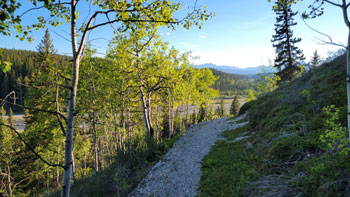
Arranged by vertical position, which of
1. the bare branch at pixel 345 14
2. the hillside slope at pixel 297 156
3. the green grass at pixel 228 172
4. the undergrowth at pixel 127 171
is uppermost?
the bare branch at pixel 345 14

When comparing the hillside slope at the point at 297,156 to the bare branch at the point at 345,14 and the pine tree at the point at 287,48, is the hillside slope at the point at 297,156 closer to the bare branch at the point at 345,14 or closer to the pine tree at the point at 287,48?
the bare branch at the point at 345,14

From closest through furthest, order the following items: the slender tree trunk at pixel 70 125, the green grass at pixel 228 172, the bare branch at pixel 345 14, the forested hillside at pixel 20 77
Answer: the bare branch at pixel 345 14, the slender tree trunk at pixel 70 125, the forested hillside at pixel 20 77, the green grass at pixel 228 172

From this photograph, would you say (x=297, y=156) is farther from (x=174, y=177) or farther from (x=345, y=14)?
(x=174, y=177)

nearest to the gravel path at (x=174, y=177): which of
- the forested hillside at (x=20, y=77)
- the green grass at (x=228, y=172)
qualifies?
the green grass at (x=228, y=172)

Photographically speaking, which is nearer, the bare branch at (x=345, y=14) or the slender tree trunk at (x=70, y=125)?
the bare branch at (x=345, y=14)

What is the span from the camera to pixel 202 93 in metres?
27.4

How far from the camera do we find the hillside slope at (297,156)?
3219 mm

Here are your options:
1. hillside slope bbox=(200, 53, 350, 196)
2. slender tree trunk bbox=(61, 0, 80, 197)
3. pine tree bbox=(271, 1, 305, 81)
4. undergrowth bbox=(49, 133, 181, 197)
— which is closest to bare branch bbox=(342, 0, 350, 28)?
hillside slope bbox=(200, 53, 350, 196)

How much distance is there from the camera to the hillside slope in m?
3.22

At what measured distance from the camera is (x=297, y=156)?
478cm

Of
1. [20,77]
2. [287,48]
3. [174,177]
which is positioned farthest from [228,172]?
[20,77]

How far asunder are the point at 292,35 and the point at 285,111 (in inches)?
807

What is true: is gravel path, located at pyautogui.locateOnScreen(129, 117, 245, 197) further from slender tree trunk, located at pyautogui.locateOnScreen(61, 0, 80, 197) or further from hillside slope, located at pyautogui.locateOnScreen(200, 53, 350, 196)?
slender tree trunk, located at pyautogui.locateOnScreen(61, 0, 80, 197)

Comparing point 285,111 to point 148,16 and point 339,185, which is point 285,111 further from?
point 148,16
